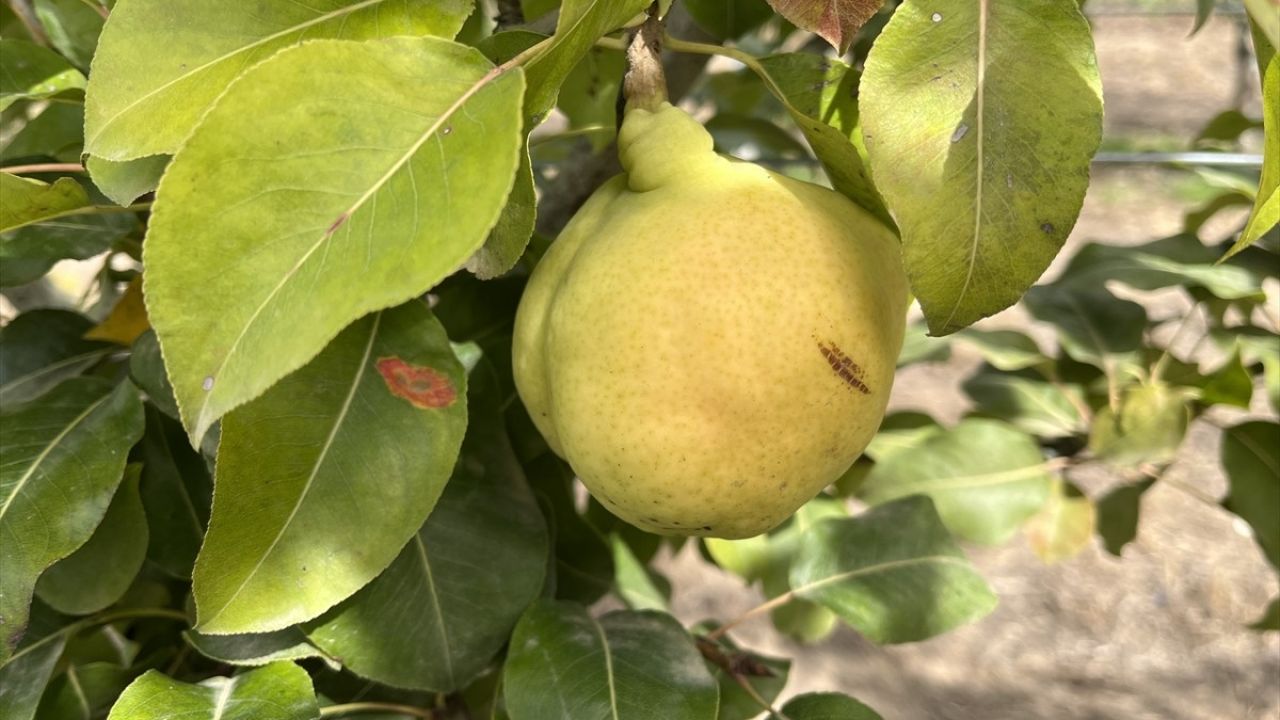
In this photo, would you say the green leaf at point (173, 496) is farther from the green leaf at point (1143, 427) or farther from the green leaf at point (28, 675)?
the green leaf at point (1143, 427)

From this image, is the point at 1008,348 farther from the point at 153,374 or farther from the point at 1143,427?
the point at 153,374

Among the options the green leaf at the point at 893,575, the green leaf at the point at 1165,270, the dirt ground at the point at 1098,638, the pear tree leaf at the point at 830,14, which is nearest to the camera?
the pear tree leaf at the point at 830,14

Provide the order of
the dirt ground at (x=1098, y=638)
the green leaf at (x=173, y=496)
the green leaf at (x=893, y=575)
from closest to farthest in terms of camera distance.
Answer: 1. the green leaf at (x=173, y=496)
2. the green leaf at (x=893, y=575)
3. the dirt ground at (x=1098, y=638)

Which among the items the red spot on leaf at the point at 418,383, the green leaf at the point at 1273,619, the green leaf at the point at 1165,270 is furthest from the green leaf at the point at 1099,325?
the red spot on leaf at the point at 418,383

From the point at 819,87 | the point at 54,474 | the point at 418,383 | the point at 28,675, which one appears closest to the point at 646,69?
the point at 819,87

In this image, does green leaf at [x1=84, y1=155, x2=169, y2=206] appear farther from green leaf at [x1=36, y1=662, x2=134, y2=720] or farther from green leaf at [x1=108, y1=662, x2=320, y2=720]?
green leaf at [x1=36, y1=662, x2=134, y2=720]

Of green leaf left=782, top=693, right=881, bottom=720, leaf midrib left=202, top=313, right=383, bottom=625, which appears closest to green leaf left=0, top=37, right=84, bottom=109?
leaf midrib left=202, top=313, right=383, bottom=625
